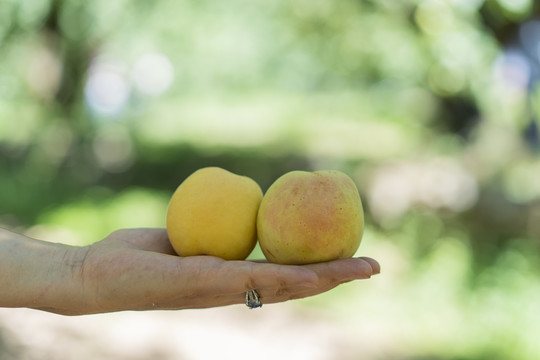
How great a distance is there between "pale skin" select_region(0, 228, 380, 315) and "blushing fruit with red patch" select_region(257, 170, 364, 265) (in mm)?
80

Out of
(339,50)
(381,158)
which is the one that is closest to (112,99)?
(339,50)

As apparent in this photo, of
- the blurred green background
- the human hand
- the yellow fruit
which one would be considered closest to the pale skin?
the human hand

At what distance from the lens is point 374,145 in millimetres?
7688

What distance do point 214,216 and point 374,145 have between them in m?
6.14

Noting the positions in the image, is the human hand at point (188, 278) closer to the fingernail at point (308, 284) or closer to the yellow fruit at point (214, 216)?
the fingernail at point (308, 284)

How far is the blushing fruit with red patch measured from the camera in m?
1.66

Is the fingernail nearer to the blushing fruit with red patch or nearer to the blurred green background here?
the blushing fruit with red patch

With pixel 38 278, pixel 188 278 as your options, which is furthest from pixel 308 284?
pixel 38 278

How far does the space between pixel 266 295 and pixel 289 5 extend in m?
5.69

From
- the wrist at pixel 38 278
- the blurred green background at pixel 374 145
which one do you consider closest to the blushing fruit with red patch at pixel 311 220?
the wrist at pixel 38 278

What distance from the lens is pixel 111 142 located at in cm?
796

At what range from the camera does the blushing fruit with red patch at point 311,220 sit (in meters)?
1.66

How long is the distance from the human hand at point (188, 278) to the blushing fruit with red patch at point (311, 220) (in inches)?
3.1

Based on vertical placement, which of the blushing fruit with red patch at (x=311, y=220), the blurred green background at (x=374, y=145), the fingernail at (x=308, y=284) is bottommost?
the fingernail at (x=308, y=284)
